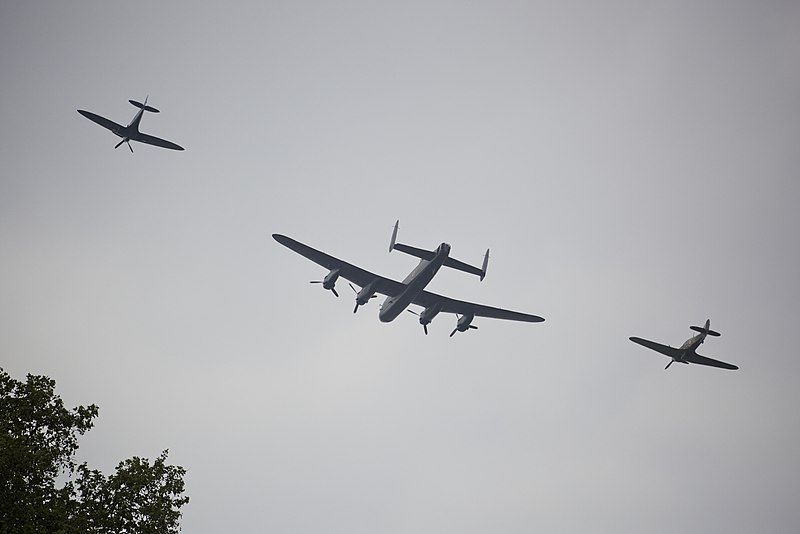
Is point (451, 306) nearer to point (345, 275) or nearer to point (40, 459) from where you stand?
point (345, 275)

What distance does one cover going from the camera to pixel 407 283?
44.7 meters

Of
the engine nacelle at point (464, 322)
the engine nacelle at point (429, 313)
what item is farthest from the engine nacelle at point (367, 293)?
the engine nacelle at point (464, 322)

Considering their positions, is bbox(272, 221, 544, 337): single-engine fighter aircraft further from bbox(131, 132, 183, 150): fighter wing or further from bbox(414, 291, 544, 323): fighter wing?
bbox(131, 132, 183, 150): fighter wing

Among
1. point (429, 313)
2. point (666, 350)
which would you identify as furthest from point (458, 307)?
point (666, 350)

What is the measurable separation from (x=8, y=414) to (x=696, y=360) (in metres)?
47.4

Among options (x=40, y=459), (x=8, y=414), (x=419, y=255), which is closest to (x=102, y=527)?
(x=40, y=459)

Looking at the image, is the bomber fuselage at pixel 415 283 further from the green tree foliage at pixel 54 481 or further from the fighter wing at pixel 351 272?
the green tree foliage at pixel 54 481

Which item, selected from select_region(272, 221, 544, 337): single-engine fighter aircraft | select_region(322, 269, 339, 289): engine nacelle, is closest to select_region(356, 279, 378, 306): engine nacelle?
select_region(272, 221, 544, 337): single-engine fighter aircraft

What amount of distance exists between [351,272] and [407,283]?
16.0 ft

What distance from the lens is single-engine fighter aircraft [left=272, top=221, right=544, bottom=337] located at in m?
41.6

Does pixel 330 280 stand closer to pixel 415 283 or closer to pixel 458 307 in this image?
pixel 415 283

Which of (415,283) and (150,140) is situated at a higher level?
(150,140)

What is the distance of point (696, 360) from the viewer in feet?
170

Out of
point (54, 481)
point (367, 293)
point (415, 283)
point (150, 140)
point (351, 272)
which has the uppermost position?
point (150, 140)
